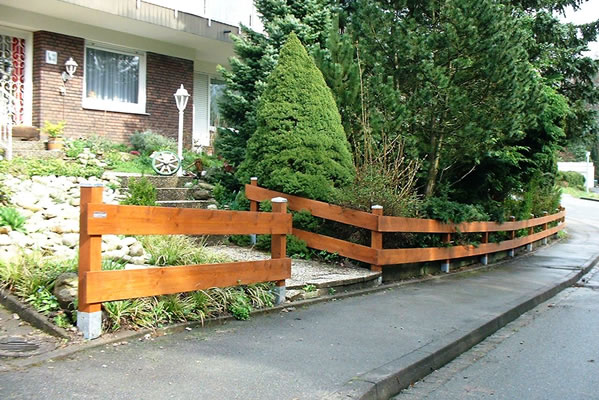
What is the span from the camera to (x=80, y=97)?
15.3m

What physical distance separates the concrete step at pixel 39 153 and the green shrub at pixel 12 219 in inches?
194

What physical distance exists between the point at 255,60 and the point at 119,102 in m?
5.22

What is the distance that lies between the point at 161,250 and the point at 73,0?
894 centimetres

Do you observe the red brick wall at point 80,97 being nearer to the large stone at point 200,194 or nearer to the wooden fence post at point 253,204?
the large stone at point 200,194

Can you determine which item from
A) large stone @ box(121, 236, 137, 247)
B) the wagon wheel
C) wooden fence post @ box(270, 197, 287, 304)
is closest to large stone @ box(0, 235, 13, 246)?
large stone @ box(121, 236, 137, 247)

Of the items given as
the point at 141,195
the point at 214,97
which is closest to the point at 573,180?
the point at 214,97

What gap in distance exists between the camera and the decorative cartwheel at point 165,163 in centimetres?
1225

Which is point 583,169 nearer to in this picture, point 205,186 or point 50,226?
point 205,186

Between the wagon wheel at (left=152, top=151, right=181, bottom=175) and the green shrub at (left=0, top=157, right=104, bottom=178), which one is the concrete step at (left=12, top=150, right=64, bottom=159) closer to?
the green shrub at (left=0, top=157, right=104, bottom=178)

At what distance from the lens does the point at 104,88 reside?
52.5 ft

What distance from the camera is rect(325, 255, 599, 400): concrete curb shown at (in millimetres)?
4414

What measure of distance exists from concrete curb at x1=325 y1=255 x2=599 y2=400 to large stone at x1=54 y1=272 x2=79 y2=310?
2462mm

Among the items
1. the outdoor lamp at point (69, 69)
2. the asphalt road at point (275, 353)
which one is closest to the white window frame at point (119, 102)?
the outdoor lamp at point (69, 69)

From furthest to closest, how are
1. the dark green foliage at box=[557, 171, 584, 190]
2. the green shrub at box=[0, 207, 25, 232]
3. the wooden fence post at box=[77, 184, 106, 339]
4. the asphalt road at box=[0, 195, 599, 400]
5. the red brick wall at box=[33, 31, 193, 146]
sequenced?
1. the dark green foliage at box=[557, 171, 584, 190]
2. the red brick wall at box=[33, 31, 193, 146]
3. the green shrub at box=[0, 207, 25, 232]
4. the wooden fence post at box=[77, 184, 106, 339]
5. the asphalt road at box=[0, 195, 599, 400]
